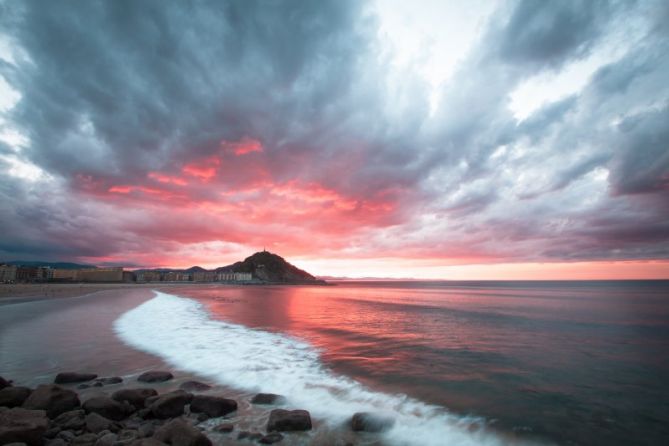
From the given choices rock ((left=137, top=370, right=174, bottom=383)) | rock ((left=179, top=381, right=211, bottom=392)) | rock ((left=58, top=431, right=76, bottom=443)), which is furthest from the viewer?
rock ((left=137, top=370, right=174, bottom=383))

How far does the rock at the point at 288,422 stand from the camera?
21.9ft

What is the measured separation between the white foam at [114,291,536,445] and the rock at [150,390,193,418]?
247cm

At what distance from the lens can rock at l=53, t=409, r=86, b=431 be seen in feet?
20.8

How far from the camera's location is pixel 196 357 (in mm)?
13180

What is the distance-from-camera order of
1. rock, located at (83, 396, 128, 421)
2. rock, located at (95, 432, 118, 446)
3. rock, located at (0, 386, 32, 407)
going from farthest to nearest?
rock, located at (0, 386, 32, 407) < rock, located at (83, 396, 128, 421) < rock, located at (95, 432, 118, 446)

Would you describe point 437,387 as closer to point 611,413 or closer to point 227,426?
point 611,413

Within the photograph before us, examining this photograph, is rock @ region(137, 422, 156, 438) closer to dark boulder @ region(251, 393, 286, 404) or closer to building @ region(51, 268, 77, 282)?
dark boulder @ region(251, 393, 286, 404)

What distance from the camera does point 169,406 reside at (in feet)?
23.5

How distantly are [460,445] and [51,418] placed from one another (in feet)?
29.4

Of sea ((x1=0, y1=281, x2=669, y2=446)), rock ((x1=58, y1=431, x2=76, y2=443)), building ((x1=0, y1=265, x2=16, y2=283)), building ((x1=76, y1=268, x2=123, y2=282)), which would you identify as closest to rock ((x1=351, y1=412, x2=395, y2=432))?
sea ((x1=0, y1=281, x2=669, y2=446))

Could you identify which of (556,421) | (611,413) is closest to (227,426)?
(556,421)

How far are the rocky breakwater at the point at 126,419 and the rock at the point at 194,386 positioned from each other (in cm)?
122

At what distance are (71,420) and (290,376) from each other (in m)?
6.08

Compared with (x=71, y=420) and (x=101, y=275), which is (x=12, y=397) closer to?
(x=71, y=420)
